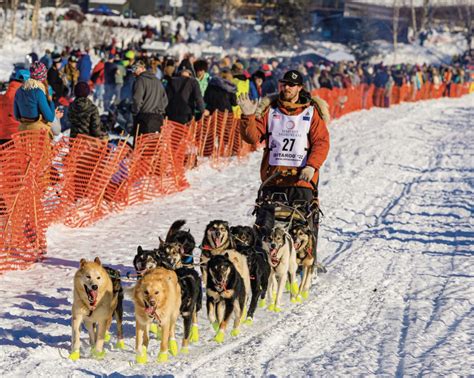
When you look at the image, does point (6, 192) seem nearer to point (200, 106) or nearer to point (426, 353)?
point (426, 353)

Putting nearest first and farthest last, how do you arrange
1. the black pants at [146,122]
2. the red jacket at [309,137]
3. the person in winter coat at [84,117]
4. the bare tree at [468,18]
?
the red jacket at [309,137], the person in winter coat at [84,117], the black pants at [146,122], the bare tree at [468,18]

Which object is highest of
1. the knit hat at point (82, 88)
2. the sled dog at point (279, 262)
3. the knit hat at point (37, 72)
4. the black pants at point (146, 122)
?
the knit hat at point (37, 72)

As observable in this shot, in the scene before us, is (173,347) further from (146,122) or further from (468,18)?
(468,18)

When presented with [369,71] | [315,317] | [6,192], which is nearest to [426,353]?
[315,317]

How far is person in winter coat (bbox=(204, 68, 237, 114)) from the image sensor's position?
1634 cm

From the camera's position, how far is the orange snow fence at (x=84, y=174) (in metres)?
8.68

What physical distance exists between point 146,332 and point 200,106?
27.7 ft

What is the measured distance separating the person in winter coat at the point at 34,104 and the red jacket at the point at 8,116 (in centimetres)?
20

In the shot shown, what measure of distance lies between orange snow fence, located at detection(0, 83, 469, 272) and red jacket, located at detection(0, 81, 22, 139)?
1.68ft

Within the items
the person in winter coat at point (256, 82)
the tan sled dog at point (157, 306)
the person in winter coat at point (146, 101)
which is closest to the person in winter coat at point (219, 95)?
the person in winter coat at point (256, 82)

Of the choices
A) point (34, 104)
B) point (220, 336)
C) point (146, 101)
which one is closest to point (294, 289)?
point (220, 336)

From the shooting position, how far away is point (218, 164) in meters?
16.7

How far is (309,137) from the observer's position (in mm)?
7844

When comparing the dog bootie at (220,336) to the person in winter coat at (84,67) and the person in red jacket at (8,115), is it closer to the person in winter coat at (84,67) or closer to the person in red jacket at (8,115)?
the person in red jacket at (8,115)
